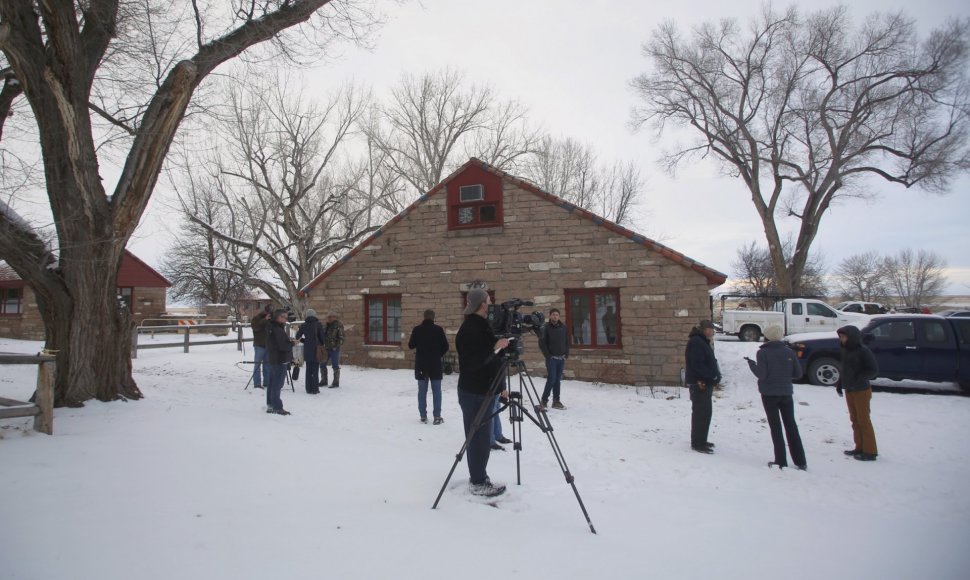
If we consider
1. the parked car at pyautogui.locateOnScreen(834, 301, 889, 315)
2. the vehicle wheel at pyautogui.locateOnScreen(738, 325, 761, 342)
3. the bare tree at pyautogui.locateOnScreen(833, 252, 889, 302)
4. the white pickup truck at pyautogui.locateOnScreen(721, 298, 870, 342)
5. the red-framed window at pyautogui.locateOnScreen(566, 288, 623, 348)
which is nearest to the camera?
the red-framed window at pyautogui.locateOnScreen(566, 288, 623, 348)

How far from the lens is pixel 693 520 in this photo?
393 centimetres

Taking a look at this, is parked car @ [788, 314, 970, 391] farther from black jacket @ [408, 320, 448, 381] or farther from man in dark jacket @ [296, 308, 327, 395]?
man in dark jacket @ [296, 308, 327, 395]

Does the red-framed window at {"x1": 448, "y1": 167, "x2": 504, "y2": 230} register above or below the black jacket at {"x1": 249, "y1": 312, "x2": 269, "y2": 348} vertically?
above

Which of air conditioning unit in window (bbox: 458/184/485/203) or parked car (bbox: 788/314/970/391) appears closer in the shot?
parked car (bbox: 788/314/970/391)

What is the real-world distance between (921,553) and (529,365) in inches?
326

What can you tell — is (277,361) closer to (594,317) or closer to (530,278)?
(530,278)

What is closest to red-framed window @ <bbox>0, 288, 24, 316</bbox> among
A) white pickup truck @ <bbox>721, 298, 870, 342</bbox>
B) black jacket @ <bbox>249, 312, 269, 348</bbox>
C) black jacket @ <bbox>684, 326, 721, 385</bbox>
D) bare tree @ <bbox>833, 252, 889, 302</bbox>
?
black jacket @ <bbox>249, 312, 269, 348</bbox>

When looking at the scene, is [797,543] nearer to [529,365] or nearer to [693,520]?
[693,520]

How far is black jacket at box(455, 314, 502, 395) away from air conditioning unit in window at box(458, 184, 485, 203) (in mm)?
8187

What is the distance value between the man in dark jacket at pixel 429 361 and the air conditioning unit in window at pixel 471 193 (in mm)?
5303

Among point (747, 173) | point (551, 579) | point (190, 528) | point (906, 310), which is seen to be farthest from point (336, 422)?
point (906, 310)

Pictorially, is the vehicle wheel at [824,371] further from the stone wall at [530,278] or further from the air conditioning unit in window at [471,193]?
the air conditioning unit in window at [471,193]

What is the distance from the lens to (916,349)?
31.4ft

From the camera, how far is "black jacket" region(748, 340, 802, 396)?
18.4ft
